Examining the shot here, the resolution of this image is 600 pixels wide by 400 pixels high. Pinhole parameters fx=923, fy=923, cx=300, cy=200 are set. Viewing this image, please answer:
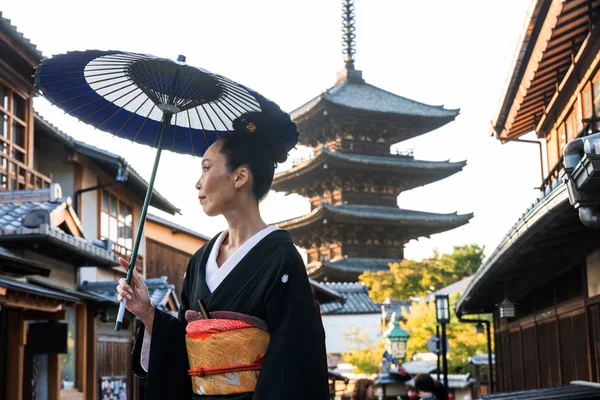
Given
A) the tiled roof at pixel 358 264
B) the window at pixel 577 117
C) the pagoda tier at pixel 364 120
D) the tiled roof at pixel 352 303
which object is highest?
the pagoda tier at pixel 364 120

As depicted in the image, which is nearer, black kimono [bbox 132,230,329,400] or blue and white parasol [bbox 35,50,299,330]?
black kimono [bbox 132,230,329,400]

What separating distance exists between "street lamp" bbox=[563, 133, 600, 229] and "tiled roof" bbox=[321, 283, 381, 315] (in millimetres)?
31056

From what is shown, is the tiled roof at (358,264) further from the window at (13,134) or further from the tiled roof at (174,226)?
the window at (13,134)

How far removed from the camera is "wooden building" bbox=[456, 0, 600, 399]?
9328mm

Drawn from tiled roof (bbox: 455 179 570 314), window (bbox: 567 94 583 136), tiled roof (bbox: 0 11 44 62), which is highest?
tiled roof (bbox: 0 11 44 62)

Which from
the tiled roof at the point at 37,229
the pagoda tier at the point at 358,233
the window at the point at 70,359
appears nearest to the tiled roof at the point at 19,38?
the tiled roof at the point at 37,229

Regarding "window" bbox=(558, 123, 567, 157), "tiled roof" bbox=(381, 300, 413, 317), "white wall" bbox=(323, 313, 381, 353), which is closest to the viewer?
"window" bbox=(558, 123, 567, 157)

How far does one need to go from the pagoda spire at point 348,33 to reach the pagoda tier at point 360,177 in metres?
7.25

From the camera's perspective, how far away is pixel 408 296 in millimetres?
38375

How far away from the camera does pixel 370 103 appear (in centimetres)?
4528

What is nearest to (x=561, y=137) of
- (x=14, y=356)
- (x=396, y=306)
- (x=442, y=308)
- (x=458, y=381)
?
(x=442, y=308)

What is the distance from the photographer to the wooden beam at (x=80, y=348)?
18000 mm

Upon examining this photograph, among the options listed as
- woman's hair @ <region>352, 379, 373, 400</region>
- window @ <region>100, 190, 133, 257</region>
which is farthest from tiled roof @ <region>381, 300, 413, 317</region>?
woman's hair @ <region>352, 379, 373, 400</region>

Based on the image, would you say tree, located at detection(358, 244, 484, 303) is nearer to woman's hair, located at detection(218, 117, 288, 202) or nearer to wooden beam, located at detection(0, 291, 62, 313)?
wooden beam, located at detection(0, 291, 62, 313)
